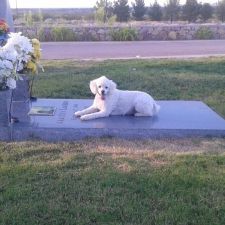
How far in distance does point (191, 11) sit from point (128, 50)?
42.4 ft

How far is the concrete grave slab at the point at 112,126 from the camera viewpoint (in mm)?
6152

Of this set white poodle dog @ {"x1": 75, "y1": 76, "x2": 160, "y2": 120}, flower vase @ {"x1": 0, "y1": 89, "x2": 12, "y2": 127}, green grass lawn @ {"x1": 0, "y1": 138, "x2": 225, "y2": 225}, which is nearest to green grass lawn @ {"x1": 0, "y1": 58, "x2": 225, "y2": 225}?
green grass lawn @ {"x1": 0, "y1": 138, "x2": 225, "y2": 225}

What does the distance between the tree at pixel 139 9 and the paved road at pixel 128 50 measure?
9.66 metres

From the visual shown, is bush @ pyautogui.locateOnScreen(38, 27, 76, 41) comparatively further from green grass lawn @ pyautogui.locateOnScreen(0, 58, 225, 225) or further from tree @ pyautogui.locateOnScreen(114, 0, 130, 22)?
green grass lawn @ pyautogui.locateOnScreen(0, 58, 225, 225)

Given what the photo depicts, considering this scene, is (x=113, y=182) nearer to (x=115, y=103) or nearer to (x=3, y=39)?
(x=115, y=103)

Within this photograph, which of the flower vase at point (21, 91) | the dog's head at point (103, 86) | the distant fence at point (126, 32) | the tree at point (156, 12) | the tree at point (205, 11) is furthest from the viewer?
the tree at point (156, 12)

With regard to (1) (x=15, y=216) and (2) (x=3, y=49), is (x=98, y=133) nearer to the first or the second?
(2) (x=3, y=49)

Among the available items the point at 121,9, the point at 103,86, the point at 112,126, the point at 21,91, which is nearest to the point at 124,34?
the point at 121,9

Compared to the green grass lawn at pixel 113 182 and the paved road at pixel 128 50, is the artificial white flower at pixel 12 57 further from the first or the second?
the paved road at pixel 128 50

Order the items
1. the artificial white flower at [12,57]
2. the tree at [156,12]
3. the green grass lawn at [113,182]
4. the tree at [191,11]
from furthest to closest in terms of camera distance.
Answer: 1. the tree at [156,12]
2. the tree at [191,11]
3. the artificial white flower at [12,57]
4. the green grass lawn at [113,182]

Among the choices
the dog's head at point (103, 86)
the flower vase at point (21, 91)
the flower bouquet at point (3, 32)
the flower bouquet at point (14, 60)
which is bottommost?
the flower vase at point (21, 91)

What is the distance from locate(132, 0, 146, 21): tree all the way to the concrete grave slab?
2493 centimetres

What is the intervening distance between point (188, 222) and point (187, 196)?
0.46 metres

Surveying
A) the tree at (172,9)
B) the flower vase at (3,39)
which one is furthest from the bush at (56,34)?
the flower vase at (3,39)
